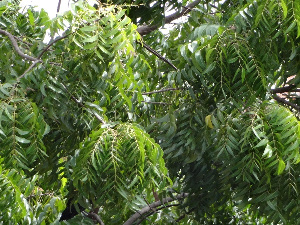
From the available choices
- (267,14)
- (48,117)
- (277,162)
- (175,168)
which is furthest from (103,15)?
(175,168)

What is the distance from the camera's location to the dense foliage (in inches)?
126

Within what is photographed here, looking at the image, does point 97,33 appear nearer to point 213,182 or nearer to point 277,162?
point 277,162

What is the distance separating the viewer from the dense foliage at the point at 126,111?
321 cm

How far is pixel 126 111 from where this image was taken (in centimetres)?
380

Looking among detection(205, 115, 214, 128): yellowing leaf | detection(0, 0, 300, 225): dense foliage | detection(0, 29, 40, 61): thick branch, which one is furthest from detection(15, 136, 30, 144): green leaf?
detection(205, 115, 214, 128): yellowing leaf

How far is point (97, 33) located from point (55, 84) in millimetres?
405

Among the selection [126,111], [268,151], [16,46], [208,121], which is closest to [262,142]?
[268,151]

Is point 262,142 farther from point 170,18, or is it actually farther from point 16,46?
point 170,18

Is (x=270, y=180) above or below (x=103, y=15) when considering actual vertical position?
below

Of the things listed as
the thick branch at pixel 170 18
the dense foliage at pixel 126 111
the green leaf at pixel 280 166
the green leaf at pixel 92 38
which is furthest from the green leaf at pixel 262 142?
the thick branch at pixel 170 18

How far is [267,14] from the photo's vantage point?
Answer: 3584mm

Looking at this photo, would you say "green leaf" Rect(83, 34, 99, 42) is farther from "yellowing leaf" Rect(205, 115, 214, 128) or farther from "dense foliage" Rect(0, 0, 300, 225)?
"yellowing leaf" Rect(205, 115, 214, 128)

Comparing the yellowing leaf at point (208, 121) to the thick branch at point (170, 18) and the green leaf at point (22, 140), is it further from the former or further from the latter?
the thick branch at point (170, 18)

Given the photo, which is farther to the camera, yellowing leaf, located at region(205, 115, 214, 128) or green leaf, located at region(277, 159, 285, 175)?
yellowing leaf, located at region(205, 115, 214, 128)
